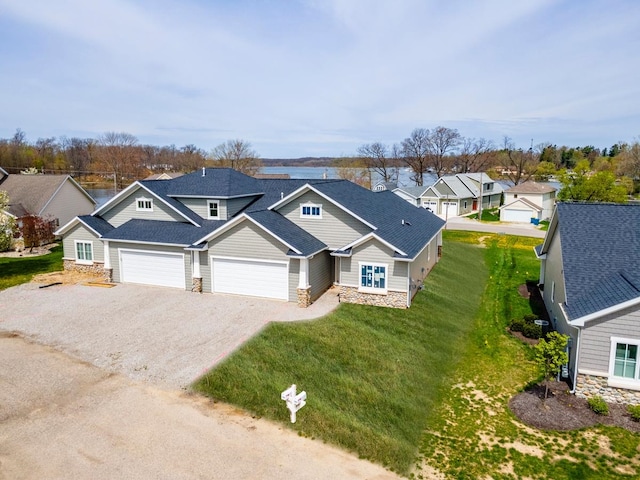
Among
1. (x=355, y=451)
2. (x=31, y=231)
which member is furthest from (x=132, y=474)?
(x=31, y=231)

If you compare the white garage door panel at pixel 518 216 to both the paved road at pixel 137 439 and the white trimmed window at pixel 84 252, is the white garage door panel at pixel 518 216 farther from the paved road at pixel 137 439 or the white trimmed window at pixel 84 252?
the paved road at pixel 137 439

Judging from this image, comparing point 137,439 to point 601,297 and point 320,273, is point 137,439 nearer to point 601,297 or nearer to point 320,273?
point 320,273

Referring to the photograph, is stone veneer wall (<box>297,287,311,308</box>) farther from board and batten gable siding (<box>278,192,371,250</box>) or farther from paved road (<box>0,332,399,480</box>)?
paved road (<box>0,332,399,480</box>)

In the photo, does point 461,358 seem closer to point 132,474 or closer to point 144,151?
point 132,474

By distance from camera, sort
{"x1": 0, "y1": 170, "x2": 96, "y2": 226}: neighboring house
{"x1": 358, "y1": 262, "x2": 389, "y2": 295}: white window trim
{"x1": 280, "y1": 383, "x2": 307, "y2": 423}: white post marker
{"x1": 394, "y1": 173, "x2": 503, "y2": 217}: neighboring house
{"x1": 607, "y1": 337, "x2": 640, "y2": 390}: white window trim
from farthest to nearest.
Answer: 1. {"x1": 394, "y1": 173, "x2": 503, "y2": 217}: neighboring house
2. {"x1": 0, "y1": 170, "x2": 96, "y2": 226}: neighboring house
3. {"x1": 358, "y1": 262, "x2": 389, "y2": 295}: white window trim
4. {"x1": 607, "y1": 337, "x2": 640, "y2": 390}: white window trim
5. {"x1": 280, "y1": 383, "x2": 307, "y2": 423}: white post marker

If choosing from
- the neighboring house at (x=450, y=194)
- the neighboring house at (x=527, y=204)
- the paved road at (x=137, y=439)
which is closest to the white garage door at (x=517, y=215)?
the neighboring house at (x=527, y=204)

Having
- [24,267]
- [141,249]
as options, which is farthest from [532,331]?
[24,267]

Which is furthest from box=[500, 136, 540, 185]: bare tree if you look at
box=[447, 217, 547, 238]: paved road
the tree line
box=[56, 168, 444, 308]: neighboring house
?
box=[56, 168, 444, 308]: neighboring house
